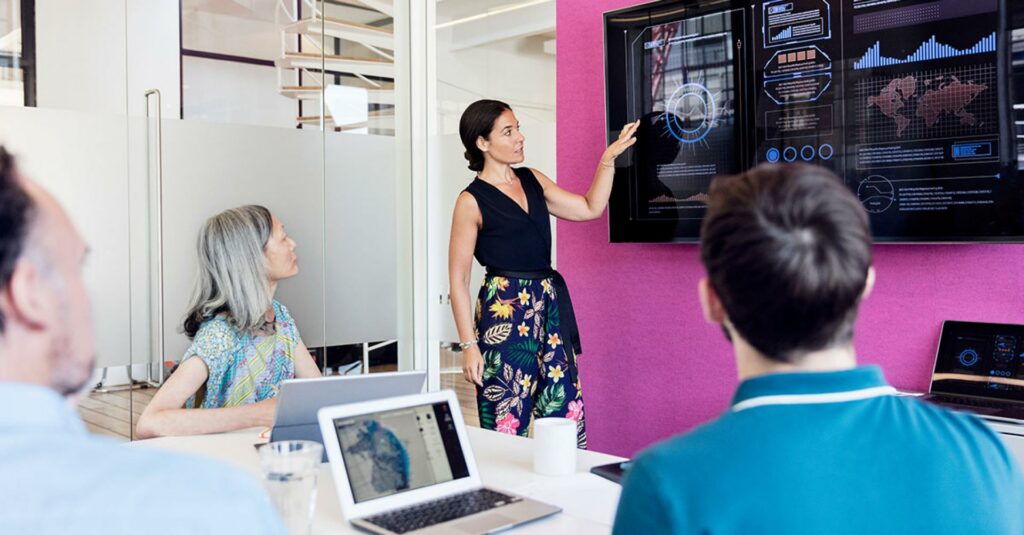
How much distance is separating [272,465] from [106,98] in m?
2.37

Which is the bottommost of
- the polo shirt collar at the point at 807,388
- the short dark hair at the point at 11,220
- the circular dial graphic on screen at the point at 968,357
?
the circular dial graphic on screen at the point at 968,357

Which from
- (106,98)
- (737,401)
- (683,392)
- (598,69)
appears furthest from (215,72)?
(737,401)

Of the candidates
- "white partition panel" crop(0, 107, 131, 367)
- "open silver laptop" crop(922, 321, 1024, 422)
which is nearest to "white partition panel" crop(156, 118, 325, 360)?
"white partition panel" crop(0, 107, 131, 367)

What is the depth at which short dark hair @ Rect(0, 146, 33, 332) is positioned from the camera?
72cm

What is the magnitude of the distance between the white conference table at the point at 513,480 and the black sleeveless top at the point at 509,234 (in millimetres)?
980

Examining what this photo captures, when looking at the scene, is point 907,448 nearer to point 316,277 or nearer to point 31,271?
point 31,271

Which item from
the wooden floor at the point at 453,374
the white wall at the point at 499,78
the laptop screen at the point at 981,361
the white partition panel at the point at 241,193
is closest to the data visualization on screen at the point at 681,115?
the white wall at the point at 499,78

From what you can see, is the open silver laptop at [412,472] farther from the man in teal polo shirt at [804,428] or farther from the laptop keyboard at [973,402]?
the laptop keyboard at [973,402]

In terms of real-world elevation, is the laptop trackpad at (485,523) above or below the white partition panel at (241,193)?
below

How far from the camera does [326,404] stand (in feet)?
6.40

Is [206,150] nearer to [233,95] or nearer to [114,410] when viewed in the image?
[233,95]

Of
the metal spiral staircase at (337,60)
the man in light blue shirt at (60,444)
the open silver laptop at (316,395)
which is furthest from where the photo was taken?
the metal spiral staircase at (337,60)

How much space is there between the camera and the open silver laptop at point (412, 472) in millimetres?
1609

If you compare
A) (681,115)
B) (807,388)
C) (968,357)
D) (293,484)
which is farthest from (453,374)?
(807,388)
